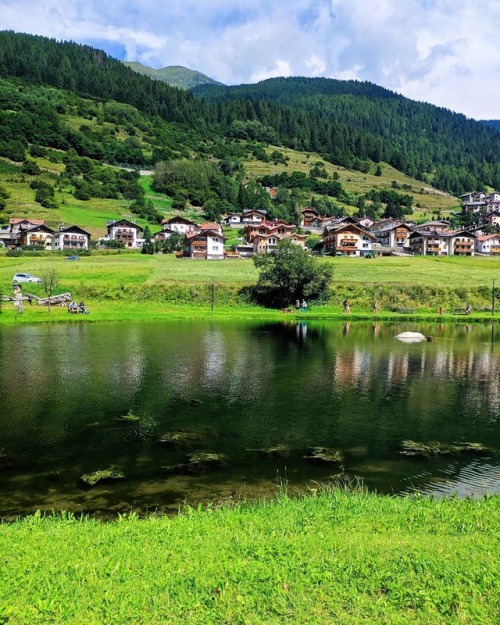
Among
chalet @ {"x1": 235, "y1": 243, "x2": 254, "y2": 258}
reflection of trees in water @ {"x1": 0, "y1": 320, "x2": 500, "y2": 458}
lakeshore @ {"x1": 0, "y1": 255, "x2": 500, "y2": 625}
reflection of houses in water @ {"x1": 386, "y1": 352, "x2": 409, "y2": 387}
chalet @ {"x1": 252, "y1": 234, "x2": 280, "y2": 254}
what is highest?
chalet @ {"x1": 252, "y1": 234, "x2": 280, "y2": 254}

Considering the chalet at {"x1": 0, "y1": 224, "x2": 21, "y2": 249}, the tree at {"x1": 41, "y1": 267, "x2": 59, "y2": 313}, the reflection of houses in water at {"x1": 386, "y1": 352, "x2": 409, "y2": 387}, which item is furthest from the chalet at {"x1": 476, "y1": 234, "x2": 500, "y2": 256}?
the chalet at {"x1": 0, "y1": 224, "x2": 21, "y2": 249}

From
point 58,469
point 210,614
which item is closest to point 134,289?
point 58,469

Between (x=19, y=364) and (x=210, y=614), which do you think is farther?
(x=19, y=364)

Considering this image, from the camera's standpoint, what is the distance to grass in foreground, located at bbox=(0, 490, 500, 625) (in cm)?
723

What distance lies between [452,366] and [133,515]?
104ft

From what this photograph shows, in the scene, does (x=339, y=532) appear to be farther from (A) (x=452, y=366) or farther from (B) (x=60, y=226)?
(B) (x=60, y=226)

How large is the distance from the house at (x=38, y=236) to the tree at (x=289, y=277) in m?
77.1

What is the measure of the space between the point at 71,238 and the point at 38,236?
30.2ft

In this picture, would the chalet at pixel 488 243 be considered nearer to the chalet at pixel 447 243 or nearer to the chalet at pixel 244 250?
the chalet at pixel 447 243

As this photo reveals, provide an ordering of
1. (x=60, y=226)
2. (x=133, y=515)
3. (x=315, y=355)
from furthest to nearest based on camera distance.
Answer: (x=60, y=226), (x=315, y=355), (x=133, y=515)

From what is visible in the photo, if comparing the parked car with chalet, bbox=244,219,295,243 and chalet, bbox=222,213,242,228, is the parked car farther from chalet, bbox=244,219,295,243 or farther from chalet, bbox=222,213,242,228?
chalet, bbox=222,213,242,228

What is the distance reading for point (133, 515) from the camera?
11.9m

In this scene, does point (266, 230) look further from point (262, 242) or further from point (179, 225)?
point (179, 225)

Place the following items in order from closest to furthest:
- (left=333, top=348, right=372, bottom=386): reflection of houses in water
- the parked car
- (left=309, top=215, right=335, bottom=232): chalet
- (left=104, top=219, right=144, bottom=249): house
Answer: (left=333, top=348, right=372, bottom=386): reflection of houses in water < the parked car < (left=104, top=219, right=144, bottom=249): house < (left=309, top=215, right=335, bottom=232): chalet
